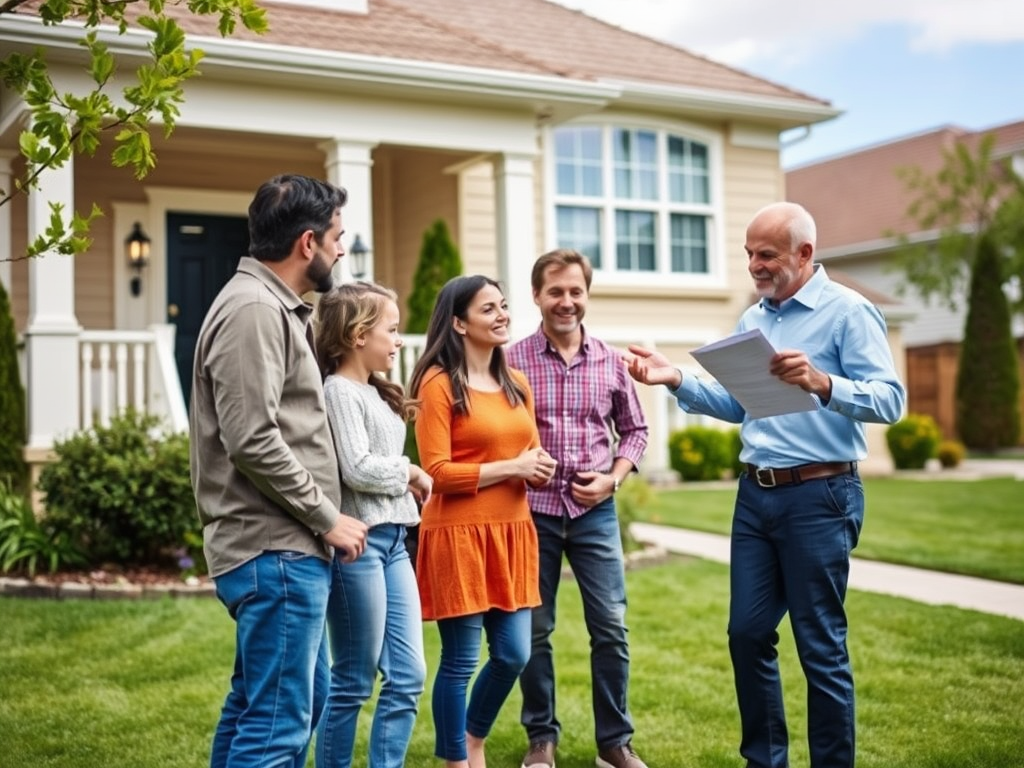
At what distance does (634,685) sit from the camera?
19.6ft

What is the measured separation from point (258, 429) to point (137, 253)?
396 inches

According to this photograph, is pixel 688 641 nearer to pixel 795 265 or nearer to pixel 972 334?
pixel 795 265

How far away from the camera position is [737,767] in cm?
471

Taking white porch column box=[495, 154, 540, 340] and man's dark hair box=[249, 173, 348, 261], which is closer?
man's dark hair box=[249, 173, 348, 261]

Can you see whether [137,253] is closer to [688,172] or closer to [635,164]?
[635,164]

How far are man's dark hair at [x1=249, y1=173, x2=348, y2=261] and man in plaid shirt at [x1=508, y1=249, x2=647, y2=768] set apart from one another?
64.0 inches

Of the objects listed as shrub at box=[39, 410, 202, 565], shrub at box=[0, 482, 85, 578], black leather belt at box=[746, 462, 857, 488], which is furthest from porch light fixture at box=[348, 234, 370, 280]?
black leather belt at box=[746, 462, 857, 488]

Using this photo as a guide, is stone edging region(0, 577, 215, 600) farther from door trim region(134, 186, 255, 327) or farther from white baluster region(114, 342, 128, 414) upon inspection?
door trim region(134, 186, 255, 327)

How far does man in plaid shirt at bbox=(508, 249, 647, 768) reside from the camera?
185 inches

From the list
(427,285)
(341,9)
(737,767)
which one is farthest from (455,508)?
(341,9)

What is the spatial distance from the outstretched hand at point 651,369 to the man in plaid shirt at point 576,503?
0.41m

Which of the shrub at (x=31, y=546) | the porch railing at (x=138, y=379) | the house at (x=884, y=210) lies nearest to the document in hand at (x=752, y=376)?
the shrub at (x=31, y=546)

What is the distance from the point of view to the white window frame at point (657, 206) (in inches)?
579

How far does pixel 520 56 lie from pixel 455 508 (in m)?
8.42
